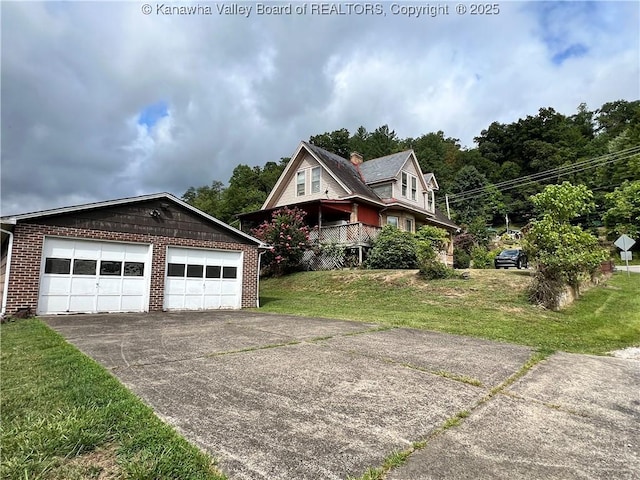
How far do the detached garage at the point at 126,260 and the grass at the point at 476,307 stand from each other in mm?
2208

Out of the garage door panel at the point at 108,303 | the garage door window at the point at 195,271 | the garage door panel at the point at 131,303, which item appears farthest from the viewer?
the garage door window at the point at 195,271

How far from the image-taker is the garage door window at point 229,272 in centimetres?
1326

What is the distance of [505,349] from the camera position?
6324 millimetres

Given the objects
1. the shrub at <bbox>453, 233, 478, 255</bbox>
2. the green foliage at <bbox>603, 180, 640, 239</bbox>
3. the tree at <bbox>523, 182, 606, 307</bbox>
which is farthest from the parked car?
the green foliage at <bbox>603, 180, 640, 239</bbox>

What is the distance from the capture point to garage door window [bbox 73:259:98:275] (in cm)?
1055

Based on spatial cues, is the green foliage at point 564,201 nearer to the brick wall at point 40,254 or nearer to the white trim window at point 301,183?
the brick wall at point 40,254

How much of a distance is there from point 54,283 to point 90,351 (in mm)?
6139

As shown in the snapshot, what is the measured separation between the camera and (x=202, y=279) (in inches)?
503

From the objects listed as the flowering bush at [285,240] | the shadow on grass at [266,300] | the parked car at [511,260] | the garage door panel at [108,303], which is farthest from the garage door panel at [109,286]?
the parked car at [511,260]

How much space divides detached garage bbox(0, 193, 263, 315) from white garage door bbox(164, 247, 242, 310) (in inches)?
1.3

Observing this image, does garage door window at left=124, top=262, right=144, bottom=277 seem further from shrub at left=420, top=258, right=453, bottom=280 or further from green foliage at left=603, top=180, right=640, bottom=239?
green foliage at left=603, top=180, right=640, bottom=239

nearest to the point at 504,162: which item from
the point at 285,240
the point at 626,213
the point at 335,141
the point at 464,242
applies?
the point at 626,213

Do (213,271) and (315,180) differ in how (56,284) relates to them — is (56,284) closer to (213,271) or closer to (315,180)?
(213,271)

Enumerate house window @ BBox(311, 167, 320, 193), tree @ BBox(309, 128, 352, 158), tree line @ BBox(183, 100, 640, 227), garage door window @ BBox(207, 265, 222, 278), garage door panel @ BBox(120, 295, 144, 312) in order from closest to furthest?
1. garage door panel @ BBox(120, 295, 144, 312)
2. garage door window @ BBox(207, 265, 222, 278)
3. house window @ BBox(311, 167, 320, 193)
4. tree line @ BBox(183, 100, 640, 227)
5. tree @ BBox(309, 128, 352, 158)
